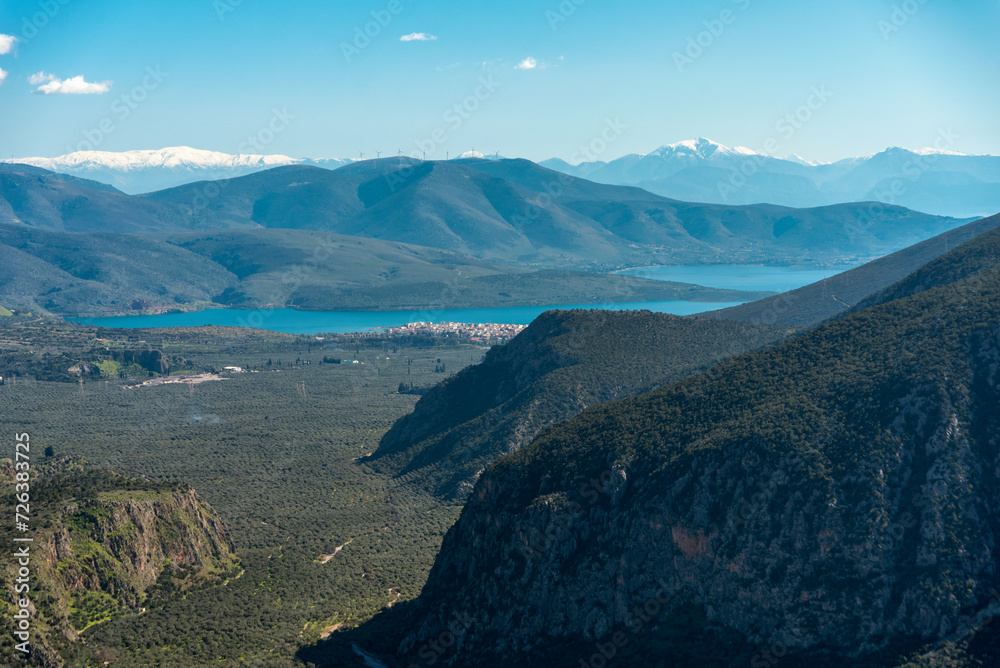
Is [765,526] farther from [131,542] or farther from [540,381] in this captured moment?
[540,381]

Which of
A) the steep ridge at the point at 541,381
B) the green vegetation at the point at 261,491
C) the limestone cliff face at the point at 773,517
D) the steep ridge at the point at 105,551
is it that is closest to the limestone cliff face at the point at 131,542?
the steep ridge at the point at 105,551

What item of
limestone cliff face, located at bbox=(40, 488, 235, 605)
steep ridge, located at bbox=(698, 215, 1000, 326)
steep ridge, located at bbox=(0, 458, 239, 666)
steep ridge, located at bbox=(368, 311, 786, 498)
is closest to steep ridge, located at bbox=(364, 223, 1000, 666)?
steep ridge, located at bbox=(0, 458, 239, 666)

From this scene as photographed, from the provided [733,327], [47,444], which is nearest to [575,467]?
[733,327]

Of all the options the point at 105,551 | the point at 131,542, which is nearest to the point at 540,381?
the point at 131,542

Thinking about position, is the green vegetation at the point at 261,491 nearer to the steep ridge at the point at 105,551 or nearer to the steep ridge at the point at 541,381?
the steep ridge at the point at 105,551

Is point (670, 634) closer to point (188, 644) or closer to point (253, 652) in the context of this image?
point (253, 652)

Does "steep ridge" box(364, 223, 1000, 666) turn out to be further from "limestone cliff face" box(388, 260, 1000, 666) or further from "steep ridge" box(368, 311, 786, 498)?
"steep ridge" box(368, 311, 786, 498)

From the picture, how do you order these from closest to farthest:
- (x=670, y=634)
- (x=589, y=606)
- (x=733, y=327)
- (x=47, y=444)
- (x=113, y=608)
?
1. (x=670, y=634)
2. (x=589, y=606)
3. (x=113, y=608)
4. (x=47, y=444)
5. (x=733, y=327)
